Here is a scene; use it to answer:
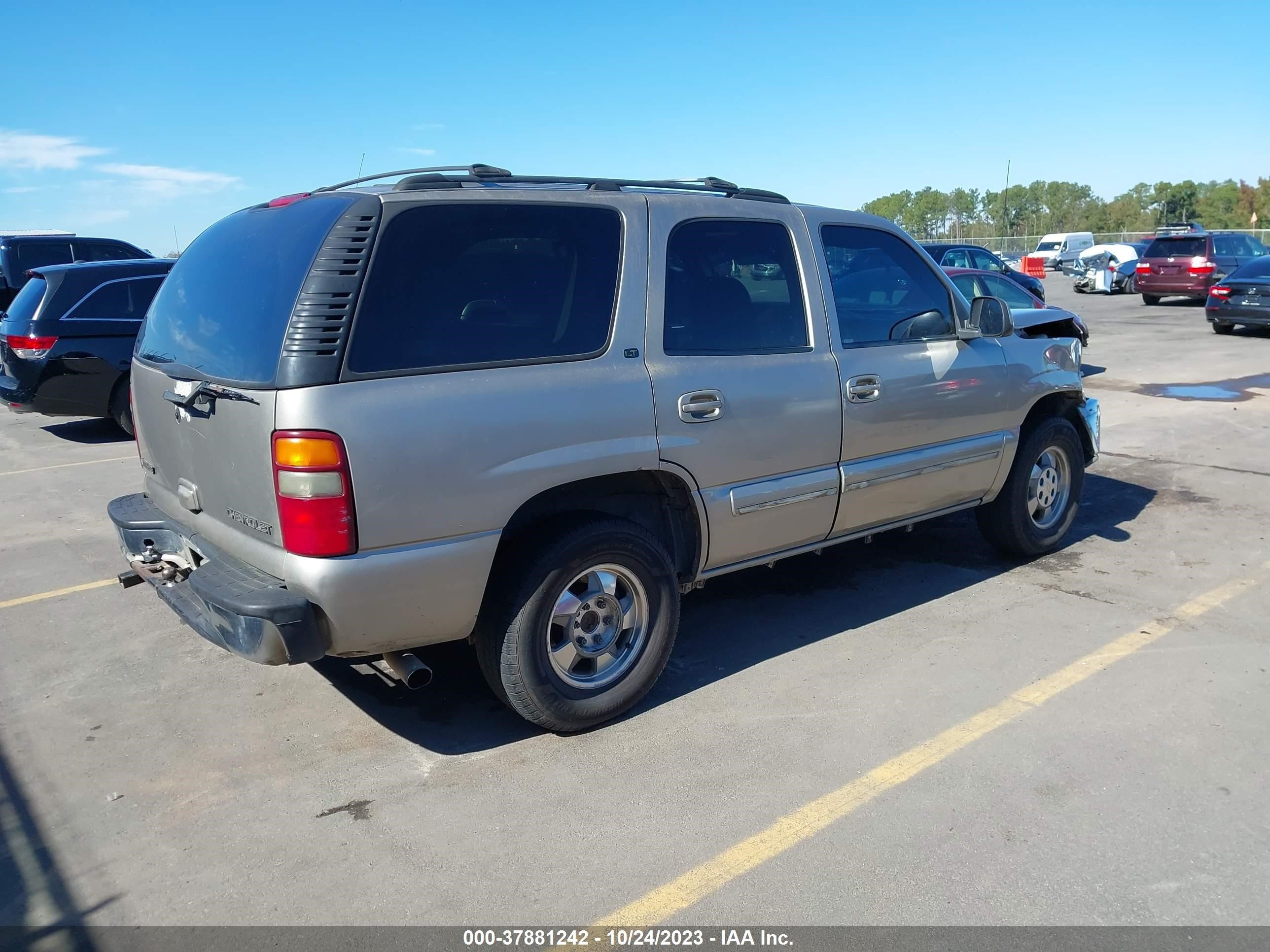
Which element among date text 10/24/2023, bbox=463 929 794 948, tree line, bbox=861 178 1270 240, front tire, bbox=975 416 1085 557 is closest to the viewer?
date text 10/24/2023, bbox=463 929 794 948

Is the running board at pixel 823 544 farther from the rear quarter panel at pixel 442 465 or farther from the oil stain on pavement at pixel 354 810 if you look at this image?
the oil stain on pavement at pixel 354 810

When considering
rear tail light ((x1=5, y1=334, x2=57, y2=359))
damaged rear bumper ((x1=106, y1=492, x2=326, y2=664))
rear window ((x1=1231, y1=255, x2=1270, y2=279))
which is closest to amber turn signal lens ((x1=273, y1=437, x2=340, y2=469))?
damaged rear bumper ((x1=106, y1=492, x2=326, y2=664))

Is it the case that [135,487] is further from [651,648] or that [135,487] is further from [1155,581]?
[1155,581]

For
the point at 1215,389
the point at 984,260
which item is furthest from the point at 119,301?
the point at 984,260

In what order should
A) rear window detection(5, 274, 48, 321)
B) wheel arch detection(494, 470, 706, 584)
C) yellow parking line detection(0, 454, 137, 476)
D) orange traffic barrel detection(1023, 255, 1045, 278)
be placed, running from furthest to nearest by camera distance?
orange traffic barrel detection(1023, 255, 1045, 278) < rear window detection(5, 274, 48, 321) < yellow parking line detection(0, 454, 137, 476) < wheel arch detection(494, 470, 706, 584)

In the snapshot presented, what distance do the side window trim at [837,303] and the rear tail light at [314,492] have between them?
237 cm

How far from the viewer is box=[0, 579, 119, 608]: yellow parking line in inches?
216

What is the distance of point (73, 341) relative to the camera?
390 inches

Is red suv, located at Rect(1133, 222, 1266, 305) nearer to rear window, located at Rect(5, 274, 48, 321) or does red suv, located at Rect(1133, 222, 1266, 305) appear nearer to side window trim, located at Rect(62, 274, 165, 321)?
side window trim, located at Rect(62, 274, 165, 321)

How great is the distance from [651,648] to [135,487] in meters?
5.75

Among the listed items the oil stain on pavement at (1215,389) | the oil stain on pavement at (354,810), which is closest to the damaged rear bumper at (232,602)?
the oil stain on pavement at (354,810)

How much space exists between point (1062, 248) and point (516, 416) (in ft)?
157

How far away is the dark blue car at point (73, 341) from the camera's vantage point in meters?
9.85

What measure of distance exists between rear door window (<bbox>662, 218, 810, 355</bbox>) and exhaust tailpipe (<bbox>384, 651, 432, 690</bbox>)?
1.53 meters
